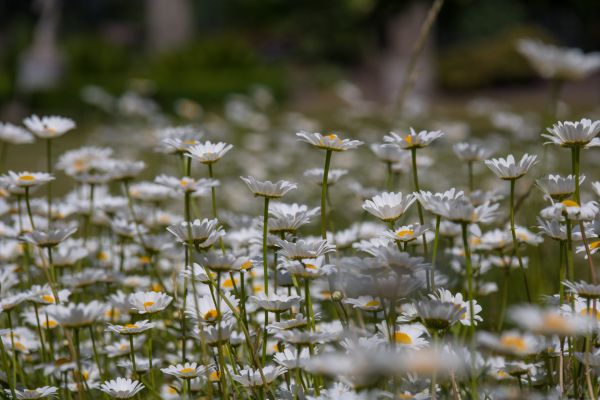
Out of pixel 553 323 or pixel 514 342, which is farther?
pixel 514 342

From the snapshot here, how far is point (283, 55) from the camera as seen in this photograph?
735 inches

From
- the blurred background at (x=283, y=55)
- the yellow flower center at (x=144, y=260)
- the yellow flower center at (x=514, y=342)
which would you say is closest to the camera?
the yellow flower center at (x=514, y=342)

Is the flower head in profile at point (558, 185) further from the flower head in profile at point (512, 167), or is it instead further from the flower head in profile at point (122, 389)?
the flower head in profile at point (122, 389)

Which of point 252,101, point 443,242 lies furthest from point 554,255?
point 252,101

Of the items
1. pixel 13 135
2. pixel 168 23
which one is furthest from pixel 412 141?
pixel 168 23

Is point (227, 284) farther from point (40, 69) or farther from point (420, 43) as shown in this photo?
point (40, 69)

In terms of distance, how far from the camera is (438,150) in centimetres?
773

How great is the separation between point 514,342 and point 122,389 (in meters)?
0.65

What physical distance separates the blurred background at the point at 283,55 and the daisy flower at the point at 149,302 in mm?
4452

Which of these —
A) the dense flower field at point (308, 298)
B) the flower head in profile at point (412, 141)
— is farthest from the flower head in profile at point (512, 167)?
the flower head in profile at point (412, 141)

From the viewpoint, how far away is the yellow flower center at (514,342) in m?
1.00

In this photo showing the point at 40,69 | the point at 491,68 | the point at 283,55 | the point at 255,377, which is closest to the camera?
the point at 255,377

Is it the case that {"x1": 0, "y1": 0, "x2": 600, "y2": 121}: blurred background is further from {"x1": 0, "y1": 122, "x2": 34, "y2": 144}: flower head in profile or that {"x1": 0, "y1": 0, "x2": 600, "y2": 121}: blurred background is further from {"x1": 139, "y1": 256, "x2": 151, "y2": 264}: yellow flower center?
{"x1": 0, "y1": 122, "x2": 34, "y2": 144}: flower head in profile

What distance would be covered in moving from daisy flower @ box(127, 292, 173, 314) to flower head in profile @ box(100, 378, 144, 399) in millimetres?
128
